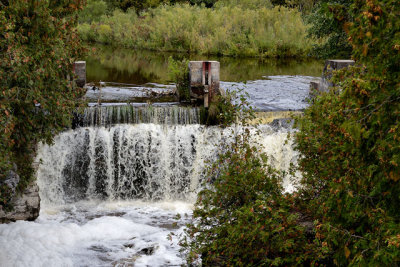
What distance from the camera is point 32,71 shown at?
8711 millimetres

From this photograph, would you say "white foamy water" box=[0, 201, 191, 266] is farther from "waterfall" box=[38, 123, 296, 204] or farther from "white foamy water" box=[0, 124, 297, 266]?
"waterfall" box=[38, 123, 296, 204]

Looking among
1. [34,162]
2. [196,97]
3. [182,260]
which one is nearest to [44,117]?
[34,162]

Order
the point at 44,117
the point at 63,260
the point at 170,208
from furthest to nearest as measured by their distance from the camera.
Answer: the point at 170,208, the point at 44,117, the point at 63,260

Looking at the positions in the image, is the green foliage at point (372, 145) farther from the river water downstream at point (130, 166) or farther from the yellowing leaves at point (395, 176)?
the river water downstream at point (130, 166)

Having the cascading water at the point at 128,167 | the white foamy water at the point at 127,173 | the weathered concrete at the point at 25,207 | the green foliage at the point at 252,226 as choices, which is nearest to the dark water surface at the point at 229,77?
the cascading water at the point at 128,167

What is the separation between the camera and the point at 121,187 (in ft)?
40.9

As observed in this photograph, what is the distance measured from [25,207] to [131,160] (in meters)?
3.00

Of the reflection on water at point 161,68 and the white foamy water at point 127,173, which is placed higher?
the reflection on water at point 161,68

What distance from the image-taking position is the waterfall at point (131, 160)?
12.2 meters

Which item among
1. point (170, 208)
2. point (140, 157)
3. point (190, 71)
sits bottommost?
point (170, 208)

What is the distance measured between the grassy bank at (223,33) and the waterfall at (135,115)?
1483 cm

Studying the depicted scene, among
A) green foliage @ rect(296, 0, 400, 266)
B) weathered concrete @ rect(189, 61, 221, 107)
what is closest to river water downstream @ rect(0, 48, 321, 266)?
weathered concrete @ rect(189, 61, 221, 107)

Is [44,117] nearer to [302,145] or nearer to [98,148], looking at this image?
[98,148]

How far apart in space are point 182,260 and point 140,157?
163 inches
